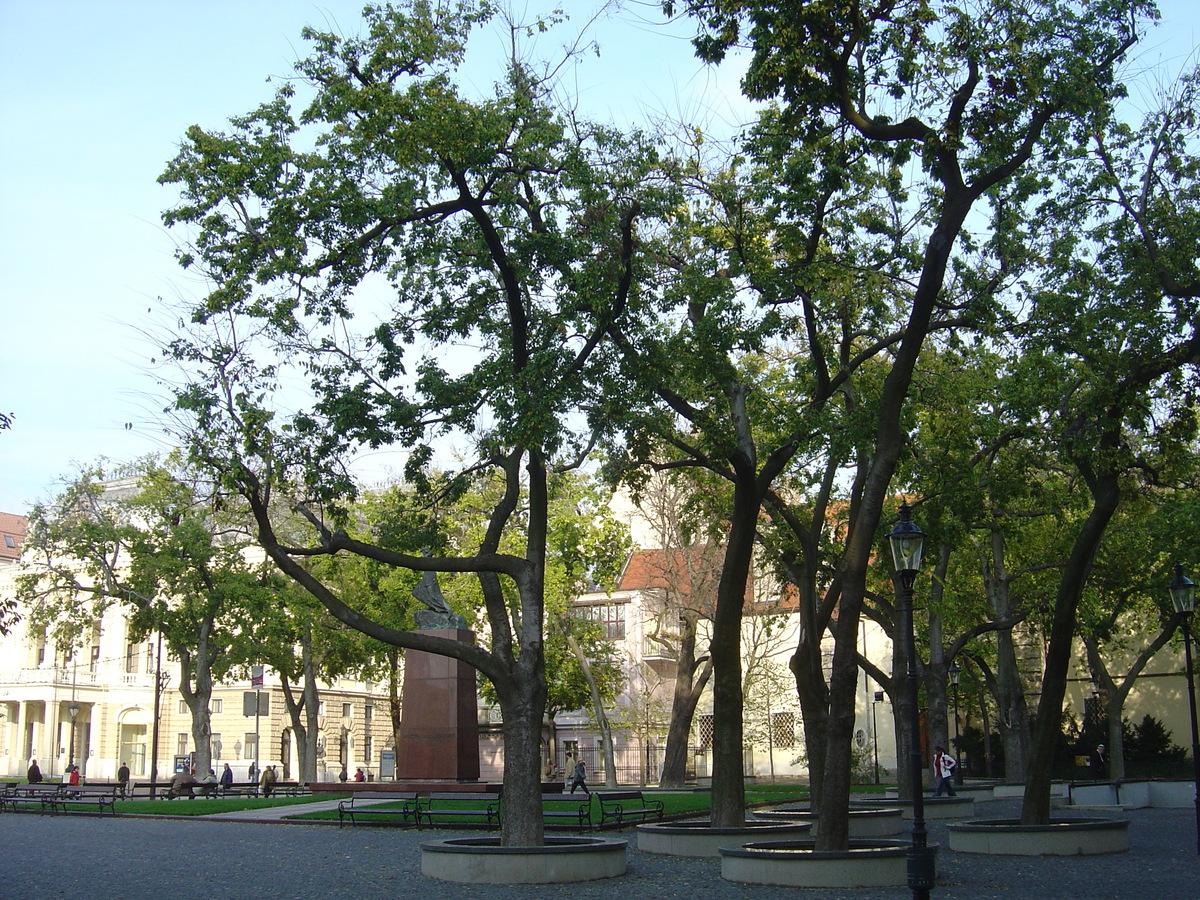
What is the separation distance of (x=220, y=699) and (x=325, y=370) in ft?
162

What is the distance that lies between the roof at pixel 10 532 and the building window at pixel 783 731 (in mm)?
52347

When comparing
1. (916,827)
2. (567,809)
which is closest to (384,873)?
(916,827)

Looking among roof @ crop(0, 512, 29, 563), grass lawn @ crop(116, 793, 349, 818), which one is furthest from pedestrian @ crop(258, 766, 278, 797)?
roof @ crop(0, 512, 29, 563)

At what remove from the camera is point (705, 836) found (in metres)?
17.3

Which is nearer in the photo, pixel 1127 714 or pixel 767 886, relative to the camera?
pixel 767 886

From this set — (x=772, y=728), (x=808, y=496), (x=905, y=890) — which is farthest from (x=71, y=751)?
(x=905, y=890)

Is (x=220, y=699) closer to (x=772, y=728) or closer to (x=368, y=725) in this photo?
(x=368, y=725)

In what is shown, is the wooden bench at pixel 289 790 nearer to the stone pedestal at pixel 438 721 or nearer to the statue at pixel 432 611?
the statue at pixel 432 611

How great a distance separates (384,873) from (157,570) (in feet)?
90.0

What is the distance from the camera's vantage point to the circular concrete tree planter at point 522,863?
14.2 metres

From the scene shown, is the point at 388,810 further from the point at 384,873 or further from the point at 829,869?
the point at 829,869

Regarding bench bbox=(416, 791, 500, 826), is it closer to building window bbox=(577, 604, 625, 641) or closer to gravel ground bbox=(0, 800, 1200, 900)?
gravel ground bbox=(0, 800, 1200, 900)

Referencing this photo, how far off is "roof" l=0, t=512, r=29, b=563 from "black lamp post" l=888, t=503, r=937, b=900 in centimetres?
7769

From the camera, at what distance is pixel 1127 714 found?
49.2 metres
